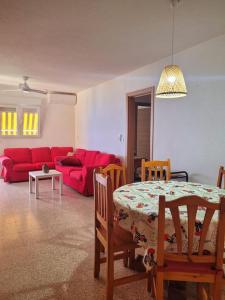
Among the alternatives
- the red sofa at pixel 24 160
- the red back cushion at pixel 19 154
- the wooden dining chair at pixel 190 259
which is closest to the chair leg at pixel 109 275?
the wooden dining chair at pixel 190 259

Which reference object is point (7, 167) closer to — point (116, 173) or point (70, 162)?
point (70, 162)

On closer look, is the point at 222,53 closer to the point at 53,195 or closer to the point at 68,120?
the point at 53,195

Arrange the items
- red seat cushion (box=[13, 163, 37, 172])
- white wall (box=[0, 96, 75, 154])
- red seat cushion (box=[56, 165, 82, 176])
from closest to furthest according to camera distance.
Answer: red seat cushion (box=[56, 165, 82, 176])
red seat cushion (box=[13, 163, 37, 172])
white wall (box=[0, 96, 75, 154])

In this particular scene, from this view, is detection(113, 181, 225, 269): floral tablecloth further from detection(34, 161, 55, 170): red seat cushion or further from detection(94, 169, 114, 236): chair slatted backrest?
detection(34, 161, 55, 170): red seat cushion

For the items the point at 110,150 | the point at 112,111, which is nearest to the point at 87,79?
the point at 112,111

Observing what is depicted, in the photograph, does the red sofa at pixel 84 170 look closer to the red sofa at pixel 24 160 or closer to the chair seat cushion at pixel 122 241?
the red sofa at pixel 24 160

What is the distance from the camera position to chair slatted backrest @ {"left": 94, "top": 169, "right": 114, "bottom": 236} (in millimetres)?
1698

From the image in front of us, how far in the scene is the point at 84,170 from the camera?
4660 mm

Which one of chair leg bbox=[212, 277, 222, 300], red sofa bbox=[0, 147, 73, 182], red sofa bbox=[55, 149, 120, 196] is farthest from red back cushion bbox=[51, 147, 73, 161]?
chair leg bbox=[212, 277, 222, 300]

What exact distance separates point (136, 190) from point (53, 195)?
9.94 ft

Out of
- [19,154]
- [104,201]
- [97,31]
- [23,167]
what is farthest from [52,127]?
[104,201]

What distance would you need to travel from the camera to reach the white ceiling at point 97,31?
2.32 meters

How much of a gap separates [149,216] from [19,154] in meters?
5.66

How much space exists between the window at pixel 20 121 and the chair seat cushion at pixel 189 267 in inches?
251
